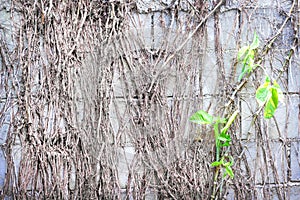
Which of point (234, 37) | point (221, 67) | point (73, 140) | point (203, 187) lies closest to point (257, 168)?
point (203, 187)

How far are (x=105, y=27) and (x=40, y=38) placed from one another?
36 centimetres

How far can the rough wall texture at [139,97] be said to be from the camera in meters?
2.11

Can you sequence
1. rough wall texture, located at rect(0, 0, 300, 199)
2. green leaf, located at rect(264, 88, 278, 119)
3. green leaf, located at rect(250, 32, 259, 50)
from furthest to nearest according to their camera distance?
1. rough wall texture, located at rect(0, 0, 300, 199)
2. green leaf, located at rect(250, 32, 259, 50)
3. green leaf, located at rect(264, 88, 278, 119)

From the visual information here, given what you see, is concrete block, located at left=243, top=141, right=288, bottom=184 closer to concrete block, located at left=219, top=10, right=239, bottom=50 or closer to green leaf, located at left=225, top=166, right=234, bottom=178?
green leaf, located at left=225, top=166, right=234, bottom=178

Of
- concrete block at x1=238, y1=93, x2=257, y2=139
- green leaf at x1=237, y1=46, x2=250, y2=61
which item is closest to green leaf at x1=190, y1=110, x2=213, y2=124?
concrete block at x1=238, y1=93, x2=257, y2=139

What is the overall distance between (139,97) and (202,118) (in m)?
0.37

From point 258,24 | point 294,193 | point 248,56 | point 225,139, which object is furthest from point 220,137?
point 258,24

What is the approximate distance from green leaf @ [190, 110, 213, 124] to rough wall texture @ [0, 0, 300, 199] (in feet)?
0.39

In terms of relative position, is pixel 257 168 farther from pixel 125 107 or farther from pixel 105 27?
pixel 105 27

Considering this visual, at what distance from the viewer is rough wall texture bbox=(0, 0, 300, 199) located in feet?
6.91

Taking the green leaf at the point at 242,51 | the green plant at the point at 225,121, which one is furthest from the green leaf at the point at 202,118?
the green leaf at the point at 242,51

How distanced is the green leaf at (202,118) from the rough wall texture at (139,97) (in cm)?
12

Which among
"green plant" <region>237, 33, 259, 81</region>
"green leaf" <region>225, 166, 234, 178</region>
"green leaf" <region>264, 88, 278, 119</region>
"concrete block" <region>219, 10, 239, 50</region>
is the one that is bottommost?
"green leaf" <region>225, 166, 234, 178</region>

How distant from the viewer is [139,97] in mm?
2141
